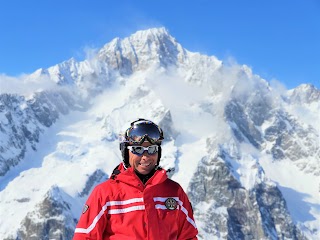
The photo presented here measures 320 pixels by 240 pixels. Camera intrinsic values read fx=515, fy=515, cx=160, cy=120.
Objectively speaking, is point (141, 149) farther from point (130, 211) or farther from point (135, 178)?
point (130, 211)

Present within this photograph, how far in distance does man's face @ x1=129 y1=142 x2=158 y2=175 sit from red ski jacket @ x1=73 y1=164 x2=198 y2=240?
0.92ft

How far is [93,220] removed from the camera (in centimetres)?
853

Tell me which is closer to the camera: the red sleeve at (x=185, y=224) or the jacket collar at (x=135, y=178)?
the jacket collar at (x=135, y=178)

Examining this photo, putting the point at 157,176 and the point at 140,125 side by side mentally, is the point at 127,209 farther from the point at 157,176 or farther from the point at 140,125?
the point at 140,125

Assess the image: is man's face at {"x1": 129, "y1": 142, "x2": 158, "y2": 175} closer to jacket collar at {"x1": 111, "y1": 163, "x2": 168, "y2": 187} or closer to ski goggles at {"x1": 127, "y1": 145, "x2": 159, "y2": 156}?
ski goggles at {"x1": 127, "y1": 145, "x2": 159, "y2": 156}

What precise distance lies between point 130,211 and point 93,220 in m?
0.63

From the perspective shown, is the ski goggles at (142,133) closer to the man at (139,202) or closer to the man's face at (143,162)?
the man at (139,202)

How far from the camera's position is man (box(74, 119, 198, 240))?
28.0 ft

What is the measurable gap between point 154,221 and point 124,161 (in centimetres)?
133

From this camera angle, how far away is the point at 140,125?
902 centimetres

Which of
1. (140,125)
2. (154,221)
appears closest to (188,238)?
(154,221)

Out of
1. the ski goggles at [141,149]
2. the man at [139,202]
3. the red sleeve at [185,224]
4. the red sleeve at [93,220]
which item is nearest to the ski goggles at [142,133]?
the man at [139,202]

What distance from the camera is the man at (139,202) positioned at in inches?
336

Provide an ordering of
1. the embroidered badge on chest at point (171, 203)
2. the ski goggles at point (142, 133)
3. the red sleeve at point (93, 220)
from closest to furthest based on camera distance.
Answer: the red sleeve at point (93, 220)
the embroidered badge on chest at point (171, 203)
the ski goggles at point (142, 133)
